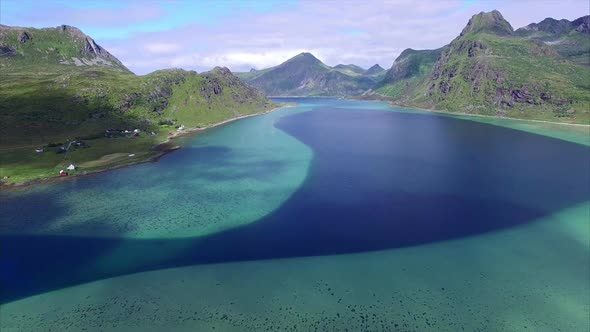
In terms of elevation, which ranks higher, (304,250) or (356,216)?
(356,216)

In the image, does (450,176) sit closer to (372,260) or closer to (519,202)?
(519,202)

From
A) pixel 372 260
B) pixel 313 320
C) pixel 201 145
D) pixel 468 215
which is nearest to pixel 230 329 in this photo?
pixel 313 320

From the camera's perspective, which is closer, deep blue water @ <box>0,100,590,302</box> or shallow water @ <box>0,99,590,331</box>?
shallow water @ <box>0,99,590,331</box>

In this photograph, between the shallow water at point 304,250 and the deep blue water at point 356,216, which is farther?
the deep blue water at point 356,216

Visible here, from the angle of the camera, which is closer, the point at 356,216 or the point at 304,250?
the point at 304,250
